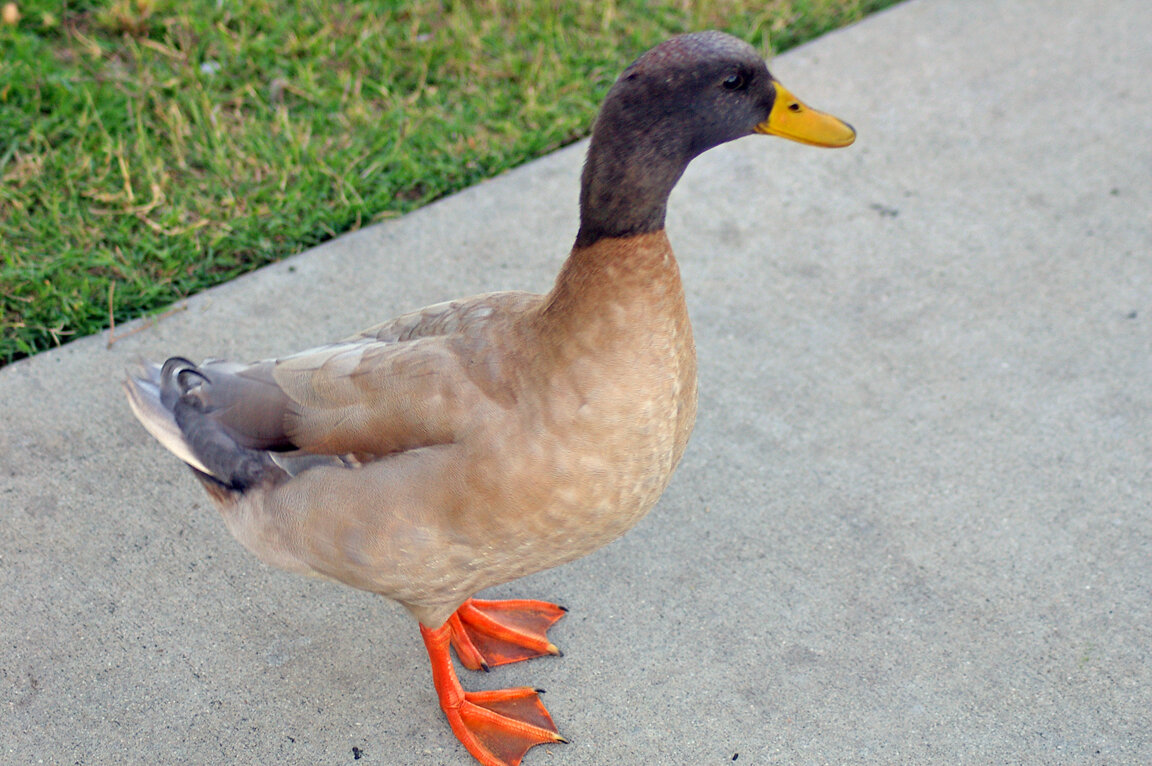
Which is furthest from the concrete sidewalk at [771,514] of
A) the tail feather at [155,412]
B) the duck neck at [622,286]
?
the duck neck at [622,286]

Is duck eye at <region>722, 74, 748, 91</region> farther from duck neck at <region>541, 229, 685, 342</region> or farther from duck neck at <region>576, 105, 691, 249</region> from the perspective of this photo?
duck neck at <region>541, 229, 685, 342</region>

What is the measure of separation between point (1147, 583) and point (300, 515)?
2076 mm

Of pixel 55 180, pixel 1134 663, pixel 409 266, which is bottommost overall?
pixel 1134 663

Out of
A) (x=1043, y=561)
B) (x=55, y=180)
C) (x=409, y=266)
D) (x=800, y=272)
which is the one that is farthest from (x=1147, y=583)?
(x=55, y=180)

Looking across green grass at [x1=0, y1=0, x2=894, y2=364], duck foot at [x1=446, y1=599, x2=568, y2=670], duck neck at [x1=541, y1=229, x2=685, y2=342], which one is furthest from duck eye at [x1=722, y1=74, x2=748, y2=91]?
green grass at [x1=0, y1=0, x2=894, y2=364]

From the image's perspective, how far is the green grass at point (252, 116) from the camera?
3412 millimetres

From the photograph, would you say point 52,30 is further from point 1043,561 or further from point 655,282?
point 1043,561

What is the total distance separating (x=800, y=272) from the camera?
139 inches

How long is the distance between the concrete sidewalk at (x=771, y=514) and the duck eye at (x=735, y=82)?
1266mm

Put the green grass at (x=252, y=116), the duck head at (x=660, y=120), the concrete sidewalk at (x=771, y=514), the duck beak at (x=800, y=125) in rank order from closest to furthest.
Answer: the duck head at (x=660, y=120), the duck beak at (x=800, y=125), the concrete sidewalk at (x=771, y=514), the green grass at (x=252, y=116)

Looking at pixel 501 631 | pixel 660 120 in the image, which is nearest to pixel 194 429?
pixel 501 631

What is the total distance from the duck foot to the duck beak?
1.27 meters

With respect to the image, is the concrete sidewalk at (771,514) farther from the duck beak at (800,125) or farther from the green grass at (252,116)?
the duck beak at (800,125)

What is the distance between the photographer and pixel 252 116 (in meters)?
3.99
